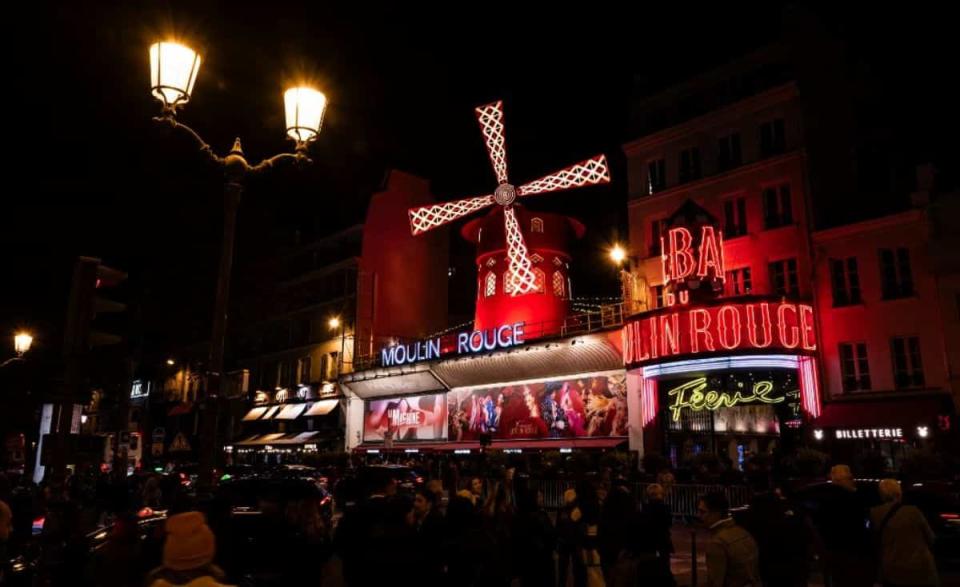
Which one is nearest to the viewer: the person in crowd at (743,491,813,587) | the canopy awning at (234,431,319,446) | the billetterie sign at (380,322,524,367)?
the person in crowd at (743,491,813,587)

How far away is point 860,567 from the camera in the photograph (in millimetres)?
6457

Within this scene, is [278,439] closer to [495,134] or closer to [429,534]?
[495,134]

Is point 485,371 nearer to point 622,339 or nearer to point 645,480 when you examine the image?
point 622,339

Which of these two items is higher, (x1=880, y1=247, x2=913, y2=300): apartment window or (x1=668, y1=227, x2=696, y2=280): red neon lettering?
(x1=668, y1=227, x2=696, y2=280): red neon lettering

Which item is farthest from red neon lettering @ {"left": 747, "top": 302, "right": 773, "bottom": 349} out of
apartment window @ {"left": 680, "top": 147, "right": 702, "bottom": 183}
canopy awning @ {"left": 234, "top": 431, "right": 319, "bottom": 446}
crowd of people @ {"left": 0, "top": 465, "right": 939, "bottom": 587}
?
canopy awning @ {"left": 234, "top": 431, "right": 319, "bottom": 446}

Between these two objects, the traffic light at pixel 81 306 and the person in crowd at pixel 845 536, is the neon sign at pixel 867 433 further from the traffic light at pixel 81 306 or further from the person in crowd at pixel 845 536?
the traffic light at pixel 81 306

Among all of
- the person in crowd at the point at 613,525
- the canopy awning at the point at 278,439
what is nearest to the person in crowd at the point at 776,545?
the person in crowd at the point at 613,525

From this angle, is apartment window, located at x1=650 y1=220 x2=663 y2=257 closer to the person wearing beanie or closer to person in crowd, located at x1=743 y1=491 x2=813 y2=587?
person in crowd, located at x1=743 y1=491 x2=813 y2=587

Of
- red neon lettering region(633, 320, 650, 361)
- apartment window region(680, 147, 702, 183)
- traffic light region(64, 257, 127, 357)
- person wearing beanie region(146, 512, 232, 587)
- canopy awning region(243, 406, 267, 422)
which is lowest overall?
person wearing beanie region(146, 512, 232, 587)

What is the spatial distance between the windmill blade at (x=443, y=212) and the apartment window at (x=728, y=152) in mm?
11066

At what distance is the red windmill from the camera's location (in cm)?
3075

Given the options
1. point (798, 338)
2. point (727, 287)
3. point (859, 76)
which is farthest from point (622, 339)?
point (859, 76)

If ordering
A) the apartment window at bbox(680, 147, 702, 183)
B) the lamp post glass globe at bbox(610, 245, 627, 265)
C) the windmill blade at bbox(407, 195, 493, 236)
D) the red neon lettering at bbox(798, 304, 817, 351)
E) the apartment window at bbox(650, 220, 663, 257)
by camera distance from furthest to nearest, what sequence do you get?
the windmill blade at bbox(407, 195, 493, 236) < the apartment window at bbox(650, 220, 663, 257) < the apartment window at bbox(680, 147, 702, 183) < the lamp post glass globe at bbox(610, 245, 627, 265) < the red neon lettering at bbox(798, 304, 817, 351)

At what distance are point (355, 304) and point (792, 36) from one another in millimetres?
25636
